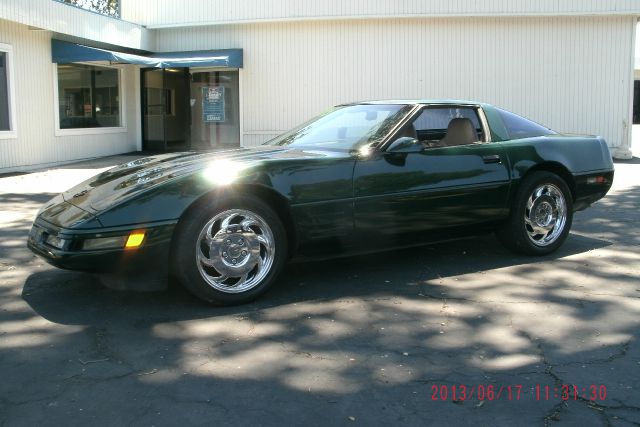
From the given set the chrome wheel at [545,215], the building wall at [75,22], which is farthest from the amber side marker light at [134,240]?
the building wall at [75,22]

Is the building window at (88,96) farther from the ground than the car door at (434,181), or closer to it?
farther from the ground

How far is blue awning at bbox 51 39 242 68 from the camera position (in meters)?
13.8

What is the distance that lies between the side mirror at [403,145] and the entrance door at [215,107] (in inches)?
490

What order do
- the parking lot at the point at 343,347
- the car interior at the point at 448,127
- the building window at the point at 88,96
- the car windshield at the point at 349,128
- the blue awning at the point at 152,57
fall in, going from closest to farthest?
the parking lot at the point at 343,347, the car windshield at the point at 349,128, the car interior at the point at 448,127, the blue awning at the point at 152,57, the building window at the point at 88,96

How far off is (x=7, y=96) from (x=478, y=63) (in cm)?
1017

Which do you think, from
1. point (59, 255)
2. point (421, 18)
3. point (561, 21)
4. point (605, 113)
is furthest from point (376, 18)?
point (59, 255)

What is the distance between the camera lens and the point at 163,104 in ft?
56.0

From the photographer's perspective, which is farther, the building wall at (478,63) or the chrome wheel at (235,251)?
the building wall at (478,63)

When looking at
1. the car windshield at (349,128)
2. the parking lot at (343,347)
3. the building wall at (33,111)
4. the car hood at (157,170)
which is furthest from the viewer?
the building wall at (33,111)

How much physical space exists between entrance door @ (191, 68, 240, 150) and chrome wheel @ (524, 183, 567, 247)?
39.7ft

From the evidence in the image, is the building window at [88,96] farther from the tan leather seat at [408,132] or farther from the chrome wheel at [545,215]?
the chrome wheel at [545,215]

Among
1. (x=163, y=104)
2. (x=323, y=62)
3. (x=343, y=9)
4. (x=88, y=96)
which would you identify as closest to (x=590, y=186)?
(x=343, y=9)
